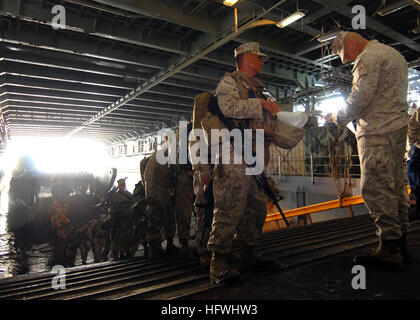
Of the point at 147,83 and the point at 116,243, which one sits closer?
the point at 116,243

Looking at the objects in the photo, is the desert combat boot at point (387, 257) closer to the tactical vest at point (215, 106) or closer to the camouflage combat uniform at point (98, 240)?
the tactical vest at point (215, 106)

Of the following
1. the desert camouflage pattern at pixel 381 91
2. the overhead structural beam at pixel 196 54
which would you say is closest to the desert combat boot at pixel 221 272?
the desert camouflage pattern at pixel 381 91

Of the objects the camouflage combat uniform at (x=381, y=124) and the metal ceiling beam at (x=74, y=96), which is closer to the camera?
the camouflage combat uniform at (x=381, y=124)

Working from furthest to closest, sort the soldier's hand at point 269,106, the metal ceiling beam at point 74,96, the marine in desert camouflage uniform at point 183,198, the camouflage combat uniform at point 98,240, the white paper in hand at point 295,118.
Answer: the metal ceiling beam at point 74,96 < the camouflage combat uniform at point 98,240 < the marine in desert camouflage uniform at point 183,198 < the white paper in hand at point 295,118 < the soldier's hand at point 269,106

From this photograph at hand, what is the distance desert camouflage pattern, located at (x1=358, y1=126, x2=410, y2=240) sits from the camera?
2.11m

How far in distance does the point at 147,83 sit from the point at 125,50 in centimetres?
195

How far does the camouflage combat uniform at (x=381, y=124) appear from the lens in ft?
6.96

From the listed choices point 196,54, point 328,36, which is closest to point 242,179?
point 328,36

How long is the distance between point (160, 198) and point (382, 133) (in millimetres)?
3360

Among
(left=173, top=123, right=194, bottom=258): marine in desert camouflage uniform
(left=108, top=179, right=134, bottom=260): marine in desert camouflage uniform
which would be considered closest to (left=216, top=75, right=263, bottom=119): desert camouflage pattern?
(left=173, top=123, right=194, bottom=258): marine in desert camouflage uniform

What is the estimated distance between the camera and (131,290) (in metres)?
2.00

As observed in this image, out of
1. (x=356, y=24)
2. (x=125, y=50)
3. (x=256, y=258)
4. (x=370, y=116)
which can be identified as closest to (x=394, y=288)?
(x=256, y=258)

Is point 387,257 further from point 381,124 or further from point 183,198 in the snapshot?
point 183,198
